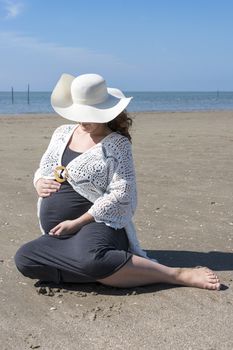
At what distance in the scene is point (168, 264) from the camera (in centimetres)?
505

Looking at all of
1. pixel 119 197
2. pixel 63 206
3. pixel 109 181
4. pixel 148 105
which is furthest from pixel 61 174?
pixel 148 105

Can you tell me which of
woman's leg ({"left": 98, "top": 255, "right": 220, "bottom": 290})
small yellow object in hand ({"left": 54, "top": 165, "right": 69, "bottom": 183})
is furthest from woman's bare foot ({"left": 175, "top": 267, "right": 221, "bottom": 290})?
small yellow object in hand ({"left": 54, "top": 165, "right": 69, "bottom": 183})

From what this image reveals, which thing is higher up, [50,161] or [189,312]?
[50,161]

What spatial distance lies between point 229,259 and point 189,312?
4.29ft

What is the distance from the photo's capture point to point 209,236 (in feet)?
19.3

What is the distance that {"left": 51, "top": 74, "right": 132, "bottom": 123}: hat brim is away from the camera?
4.59 metres

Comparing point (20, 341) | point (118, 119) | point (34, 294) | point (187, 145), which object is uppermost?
point (118, 119)

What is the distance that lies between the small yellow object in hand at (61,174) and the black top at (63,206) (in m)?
0.03

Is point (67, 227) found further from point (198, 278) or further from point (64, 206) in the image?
point (198, 278)

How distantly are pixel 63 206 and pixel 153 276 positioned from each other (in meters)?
0.86

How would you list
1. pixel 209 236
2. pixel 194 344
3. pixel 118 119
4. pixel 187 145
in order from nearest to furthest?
pixel 194 344, pixel 118 119, pixel 209 236, pixel 187 145

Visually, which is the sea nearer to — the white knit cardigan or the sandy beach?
the sandy beach

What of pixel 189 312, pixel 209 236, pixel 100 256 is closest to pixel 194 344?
pixel 189 312

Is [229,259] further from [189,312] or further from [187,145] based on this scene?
[187,145]
